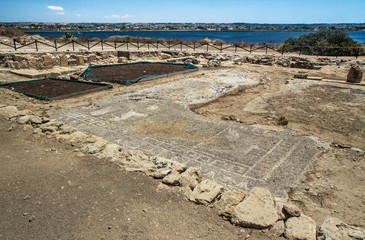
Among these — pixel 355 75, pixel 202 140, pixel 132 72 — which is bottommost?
pixel 202 140

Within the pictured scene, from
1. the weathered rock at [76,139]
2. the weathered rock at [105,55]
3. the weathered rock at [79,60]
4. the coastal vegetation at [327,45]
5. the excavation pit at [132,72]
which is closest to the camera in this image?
the weathered rock at [76,139]

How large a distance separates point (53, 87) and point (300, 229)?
10717 millimetres

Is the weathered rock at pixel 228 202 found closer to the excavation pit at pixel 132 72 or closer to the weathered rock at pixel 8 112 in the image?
the weathered rock at pixel 8 112

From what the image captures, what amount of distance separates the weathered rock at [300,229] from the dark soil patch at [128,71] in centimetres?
1045

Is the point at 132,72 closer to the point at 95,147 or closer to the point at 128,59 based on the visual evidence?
the point at 128,59

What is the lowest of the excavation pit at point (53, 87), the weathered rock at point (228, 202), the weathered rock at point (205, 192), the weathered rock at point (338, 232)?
the weathered rock at point (228, 202)

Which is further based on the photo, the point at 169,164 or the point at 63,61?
the point at 63,61

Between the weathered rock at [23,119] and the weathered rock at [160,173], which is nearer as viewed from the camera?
the weathered rock at [160,173]

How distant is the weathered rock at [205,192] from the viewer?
368cm

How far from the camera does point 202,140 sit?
20.7 ft

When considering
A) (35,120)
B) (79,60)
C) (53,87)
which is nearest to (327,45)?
(79,60)

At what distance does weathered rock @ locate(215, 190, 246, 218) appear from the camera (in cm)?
344

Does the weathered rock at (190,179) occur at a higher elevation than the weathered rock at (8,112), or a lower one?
lower

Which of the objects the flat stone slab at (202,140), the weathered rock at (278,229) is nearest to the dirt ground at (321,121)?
the flat stone slab at (202,140)
